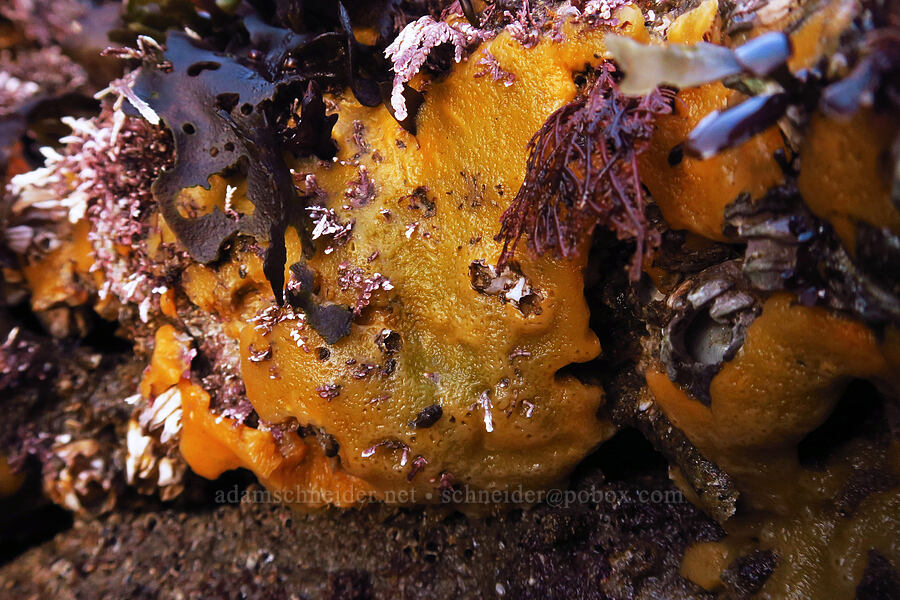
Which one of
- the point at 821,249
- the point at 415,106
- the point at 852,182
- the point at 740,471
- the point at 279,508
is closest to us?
the point at 852,182

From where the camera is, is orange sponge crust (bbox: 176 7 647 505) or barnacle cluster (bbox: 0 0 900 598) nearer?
barnacle cluster (bbox: 0 0 900 598)

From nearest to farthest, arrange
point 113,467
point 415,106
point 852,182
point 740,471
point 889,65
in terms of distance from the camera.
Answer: point 889,65 → point 852,182 → point 740,471 → point 415,106 → point 113,467

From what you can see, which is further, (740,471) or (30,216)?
(30,216)

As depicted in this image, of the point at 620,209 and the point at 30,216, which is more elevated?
the point at 30,216

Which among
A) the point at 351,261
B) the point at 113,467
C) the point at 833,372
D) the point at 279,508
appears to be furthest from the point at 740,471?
the point at 113,467

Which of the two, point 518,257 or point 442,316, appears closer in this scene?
point 518,257

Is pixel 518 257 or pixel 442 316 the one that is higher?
pixel 518 257

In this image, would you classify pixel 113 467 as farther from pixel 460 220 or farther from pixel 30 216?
pixel 460 220

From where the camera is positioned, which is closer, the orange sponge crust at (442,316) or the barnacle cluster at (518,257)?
the barnacle cluster at (518,257)
